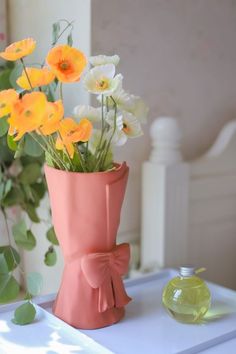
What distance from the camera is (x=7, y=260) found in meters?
1.08

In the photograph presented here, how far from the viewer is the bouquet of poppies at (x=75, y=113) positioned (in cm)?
82

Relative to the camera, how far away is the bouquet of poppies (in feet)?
2.68

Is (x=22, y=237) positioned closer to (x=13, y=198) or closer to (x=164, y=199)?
(x=13, y=198)

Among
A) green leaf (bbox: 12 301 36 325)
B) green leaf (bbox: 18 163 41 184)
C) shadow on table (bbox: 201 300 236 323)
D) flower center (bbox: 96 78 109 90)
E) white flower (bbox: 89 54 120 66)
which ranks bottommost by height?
shadow on table (bbox: 201 300 236 323)

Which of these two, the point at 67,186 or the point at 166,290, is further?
the point at 166,290

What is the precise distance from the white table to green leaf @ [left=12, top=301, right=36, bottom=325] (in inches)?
0.4

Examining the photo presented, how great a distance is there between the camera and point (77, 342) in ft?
2.98

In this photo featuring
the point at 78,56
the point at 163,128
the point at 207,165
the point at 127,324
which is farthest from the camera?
the point at 207,165

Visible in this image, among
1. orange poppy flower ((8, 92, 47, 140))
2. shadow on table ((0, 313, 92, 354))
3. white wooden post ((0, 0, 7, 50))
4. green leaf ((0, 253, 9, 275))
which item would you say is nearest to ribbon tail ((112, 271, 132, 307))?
shadow on table ((0, 313, 92, 354))

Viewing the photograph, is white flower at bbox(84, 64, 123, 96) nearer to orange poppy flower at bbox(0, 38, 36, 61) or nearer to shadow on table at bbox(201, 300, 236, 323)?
orange poppy flower at bbox(0, 38, 36, 61)

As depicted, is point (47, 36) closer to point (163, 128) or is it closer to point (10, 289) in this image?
point (163, 128)

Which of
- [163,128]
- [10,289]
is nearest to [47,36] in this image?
[163,128]

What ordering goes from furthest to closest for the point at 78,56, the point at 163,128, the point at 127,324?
the point at 163,128
the point at 127,324
the point at 78,56

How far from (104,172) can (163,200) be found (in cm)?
A: 42
